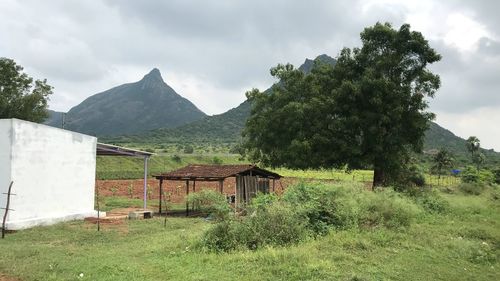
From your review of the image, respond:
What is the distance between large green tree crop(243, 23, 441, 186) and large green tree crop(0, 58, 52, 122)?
973 inches

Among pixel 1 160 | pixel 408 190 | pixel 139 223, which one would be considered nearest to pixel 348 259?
pixel 139 223

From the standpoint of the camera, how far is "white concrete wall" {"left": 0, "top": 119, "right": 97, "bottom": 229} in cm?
1673

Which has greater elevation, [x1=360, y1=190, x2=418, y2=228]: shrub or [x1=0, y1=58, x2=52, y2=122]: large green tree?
[x1=0, y1=58, x2=52, y2=122]: large green tree

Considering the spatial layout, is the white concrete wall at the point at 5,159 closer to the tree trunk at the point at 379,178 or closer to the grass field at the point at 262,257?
the grass field at the point at 262,257

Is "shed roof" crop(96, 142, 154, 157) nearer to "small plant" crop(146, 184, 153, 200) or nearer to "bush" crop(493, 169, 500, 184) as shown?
"small plant" crop(146, 184, 153, 200)

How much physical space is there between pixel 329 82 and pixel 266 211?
17.3 meters

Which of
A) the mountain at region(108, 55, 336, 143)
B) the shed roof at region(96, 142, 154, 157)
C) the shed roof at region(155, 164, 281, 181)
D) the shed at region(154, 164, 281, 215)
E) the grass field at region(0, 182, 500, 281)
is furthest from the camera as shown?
the mountain at region(108, 55, 336, 143)

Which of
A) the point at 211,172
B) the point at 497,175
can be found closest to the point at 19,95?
the point at 211,172

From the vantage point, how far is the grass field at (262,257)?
934 cm

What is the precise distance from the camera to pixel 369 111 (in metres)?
25.7

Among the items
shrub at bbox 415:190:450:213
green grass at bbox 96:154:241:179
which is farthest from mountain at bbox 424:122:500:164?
shrub at bbox 415:190:450:213

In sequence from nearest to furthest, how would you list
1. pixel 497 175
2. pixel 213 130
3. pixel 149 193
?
pixel 149 193 < pixel 497 175 < pixel 213 130

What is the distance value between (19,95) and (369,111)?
31840 mm

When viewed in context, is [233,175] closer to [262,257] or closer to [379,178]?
[379,178]
